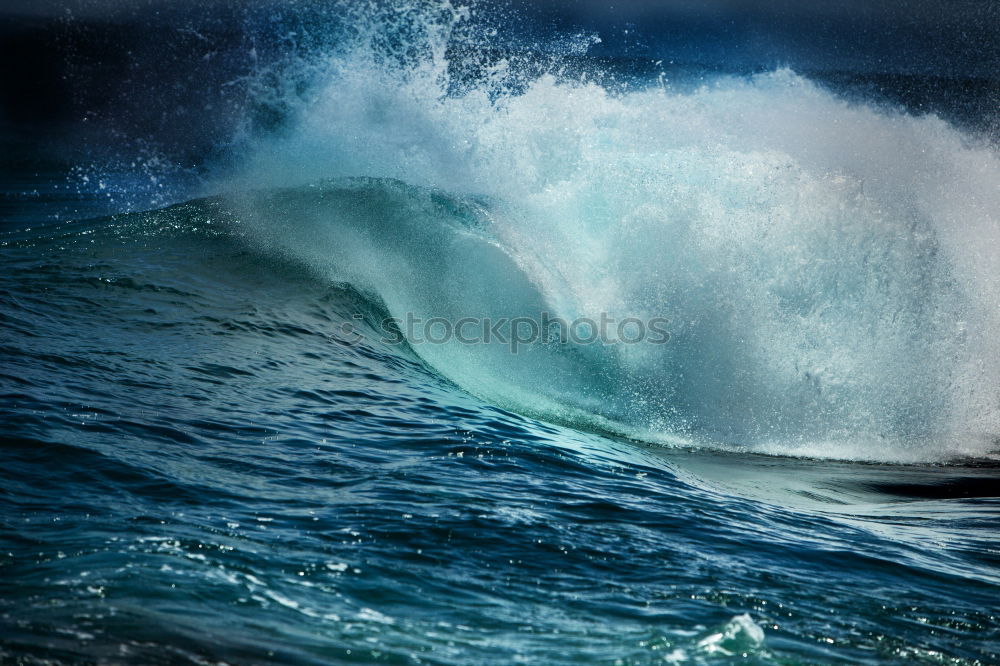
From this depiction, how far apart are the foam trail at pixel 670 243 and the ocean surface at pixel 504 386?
5 centimetres

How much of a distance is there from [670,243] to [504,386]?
2.54m

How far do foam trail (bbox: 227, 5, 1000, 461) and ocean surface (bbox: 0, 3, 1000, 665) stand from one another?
0.16ft

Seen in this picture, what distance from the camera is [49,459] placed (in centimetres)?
545

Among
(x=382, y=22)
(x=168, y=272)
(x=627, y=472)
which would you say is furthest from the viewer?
(x=382, y=22)

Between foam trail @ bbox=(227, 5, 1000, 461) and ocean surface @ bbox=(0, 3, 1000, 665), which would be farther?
foam trail @ bbox=(227, 5, 1000, 461)

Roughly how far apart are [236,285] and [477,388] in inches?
134

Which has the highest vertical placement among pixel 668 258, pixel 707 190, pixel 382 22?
pixel 382 22

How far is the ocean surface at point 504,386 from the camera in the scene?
4.21 m

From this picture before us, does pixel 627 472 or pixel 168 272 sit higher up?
pixel 168 272

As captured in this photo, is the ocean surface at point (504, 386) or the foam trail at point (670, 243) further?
the foam trail at point (670, 243)

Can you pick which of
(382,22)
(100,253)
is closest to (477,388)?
(100,253)

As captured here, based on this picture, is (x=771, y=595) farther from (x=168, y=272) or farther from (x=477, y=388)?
(x=168, y=272)

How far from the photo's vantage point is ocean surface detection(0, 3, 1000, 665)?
4.21 metres

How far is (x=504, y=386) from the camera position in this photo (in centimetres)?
891
